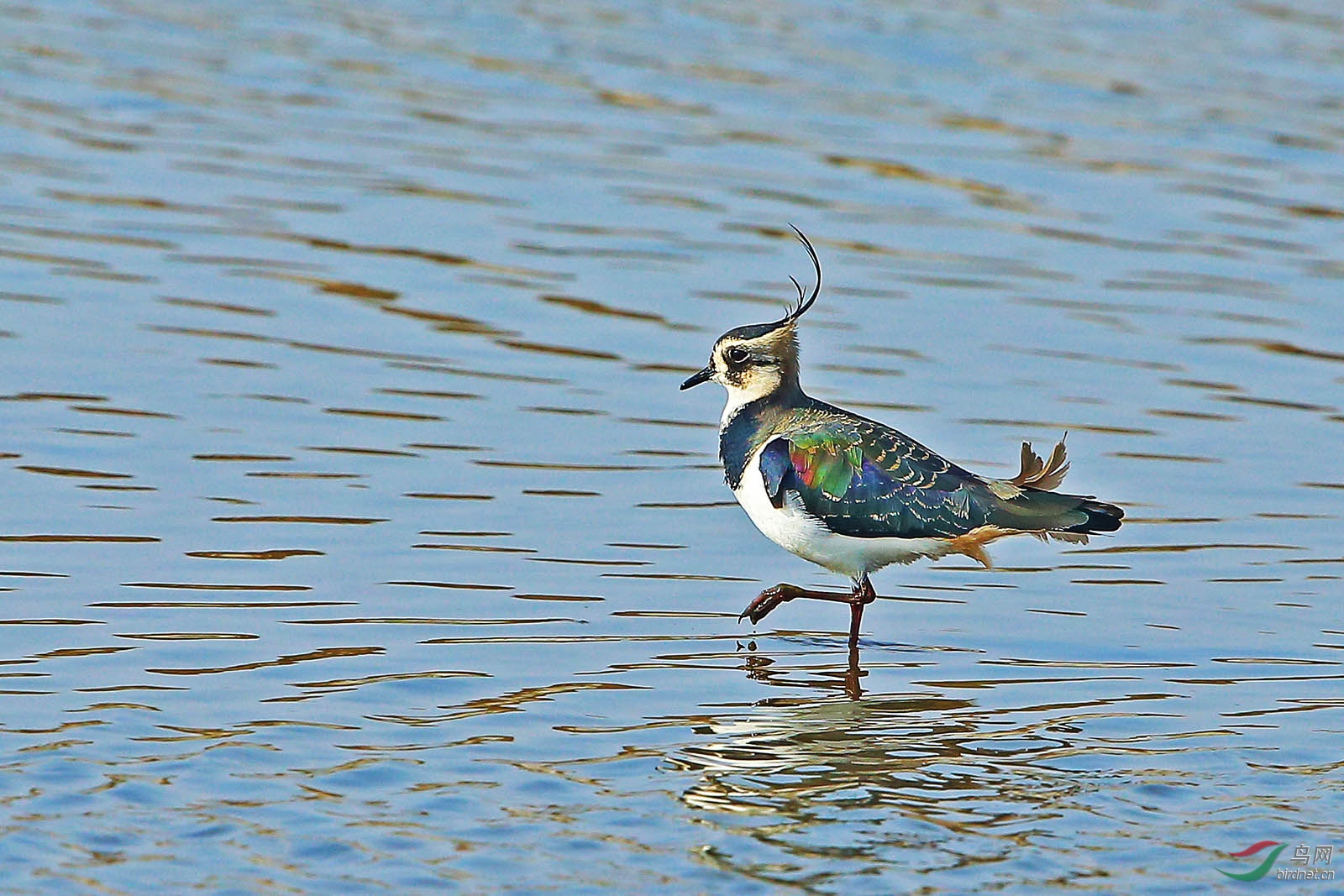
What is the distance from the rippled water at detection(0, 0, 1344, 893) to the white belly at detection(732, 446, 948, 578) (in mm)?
405

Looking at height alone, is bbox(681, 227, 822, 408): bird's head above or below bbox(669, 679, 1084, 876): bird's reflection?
above

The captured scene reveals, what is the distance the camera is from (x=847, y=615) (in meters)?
9.70

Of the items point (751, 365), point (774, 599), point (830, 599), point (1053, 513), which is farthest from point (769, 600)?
point (1053, 513)

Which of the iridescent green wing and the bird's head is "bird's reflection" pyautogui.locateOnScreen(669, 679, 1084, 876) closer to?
the iridescent green wing

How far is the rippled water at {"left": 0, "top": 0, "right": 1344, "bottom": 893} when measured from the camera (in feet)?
22.7

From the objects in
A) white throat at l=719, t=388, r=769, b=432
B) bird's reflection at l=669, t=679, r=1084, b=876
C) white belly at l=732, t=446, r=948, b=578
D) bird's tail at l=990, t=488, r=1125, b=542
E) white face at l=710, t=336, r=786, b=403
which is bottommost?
bird's reflection at l=669, t=679, r=1084, b=876

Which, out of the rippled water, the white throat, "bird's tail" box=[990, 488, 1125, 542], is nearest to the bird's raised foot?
the rippled water

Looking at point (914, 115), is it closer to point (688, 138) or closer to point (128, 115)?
point (688, 138)

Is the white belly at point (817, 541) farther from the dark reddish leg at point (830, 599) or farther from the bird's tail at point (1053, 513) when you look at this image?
the bird's tail at point (1053, 513)

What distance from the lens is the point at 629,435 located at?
1203 centimetres

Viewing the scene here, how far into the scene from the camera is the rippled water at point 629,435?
6914 millimetres

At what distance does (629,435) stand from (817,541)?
3.30m

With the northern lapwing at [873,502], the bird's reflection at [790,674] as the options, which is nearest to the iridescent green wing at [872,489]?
the northern lapwing at [873,502]

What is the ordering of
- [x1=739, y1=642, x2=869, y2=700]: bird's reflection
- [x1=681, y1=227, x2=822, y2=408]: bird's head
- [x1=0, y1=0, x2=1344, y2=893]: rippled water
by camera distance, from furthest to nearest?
[x1=681, y1=227, x2=822, y2=408]: bird's head, [x1=739, y1=642, x2=869, y2=700]: bird's reflection, [x1=0, y1=0, x2=1344, y2=893]: rippled water
